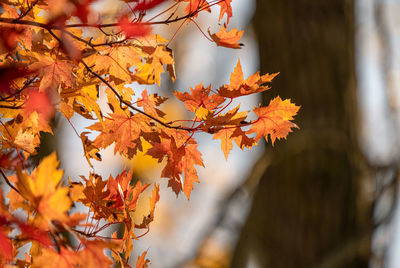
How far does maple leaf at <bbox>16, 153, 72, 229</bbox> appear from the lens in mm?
583

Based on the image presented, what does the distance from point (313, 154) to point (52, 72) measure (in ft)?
6.72

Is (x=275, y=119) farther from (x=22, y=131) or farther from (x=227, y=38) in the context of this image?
(x=22, y=131)

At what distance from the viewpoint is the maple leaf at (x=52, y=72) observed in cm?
80

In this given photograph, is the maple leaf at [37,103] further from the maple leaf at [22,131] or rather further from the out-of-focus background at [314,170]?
the out-of-focus background at [314,170]

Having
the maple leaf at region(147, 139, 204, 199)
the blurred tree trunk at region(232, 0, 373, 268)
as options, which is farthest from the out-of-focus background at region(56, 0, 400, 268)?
the maple leaf at region(147, 139, 204, 199)

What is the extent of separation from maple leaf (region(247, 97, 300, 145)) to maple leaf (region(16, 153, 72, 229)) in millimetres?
508

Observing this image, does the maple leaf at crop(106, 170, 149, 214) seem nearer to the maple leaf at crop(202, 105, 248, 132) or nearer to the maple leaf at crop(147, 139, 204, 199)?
the maple leaf at crop(147, 139, 204, 199)

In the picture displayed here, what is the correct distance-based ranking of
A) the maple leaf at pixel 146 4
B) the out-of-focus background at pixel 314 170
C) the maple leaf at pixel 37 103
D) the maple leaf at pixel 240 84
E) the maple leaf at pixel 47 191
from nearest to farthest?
the maple leaf at pixel 47 191 → the maple leaf at pixel 146 4 → the maple leaf at pixel 37 103 → the maple leaf at pixel 240 84 → the out-of-focus background at pixel 314 170

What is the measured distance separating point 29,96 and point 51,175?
350mm

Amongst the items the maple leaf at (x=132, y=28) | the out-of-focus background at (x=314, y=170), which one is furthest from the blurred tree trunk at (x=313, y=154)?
the maple leaf at (x=132, y=28)

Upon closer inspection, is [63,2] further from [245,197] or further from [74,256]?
[245,197]

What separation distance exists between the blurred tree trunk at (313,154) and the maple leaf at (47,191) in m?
1.97

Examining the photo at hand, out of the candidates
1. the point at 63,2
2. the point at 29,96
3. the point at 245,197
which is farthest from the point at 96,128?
the point at 245,197

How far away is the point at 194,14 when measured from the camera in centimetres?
A: 89
